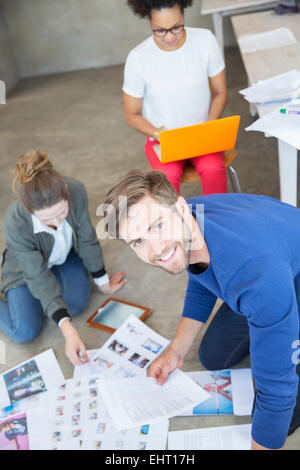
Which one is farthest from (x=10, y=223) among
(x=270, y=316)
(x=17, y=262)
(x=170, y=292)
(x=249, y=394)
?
(x=270, y=316)

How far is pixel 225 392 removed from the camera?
164cm

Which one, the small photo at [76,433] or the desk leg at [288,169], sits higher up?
the desk leg at [288,169]

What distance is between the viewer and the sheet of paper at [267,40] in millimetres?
2480

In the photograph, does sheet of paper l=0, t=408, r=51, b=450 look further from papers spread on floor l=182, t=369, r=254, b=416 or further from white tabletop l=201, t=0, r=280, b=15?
white tabletop l=201, t=0, r=280, b=15

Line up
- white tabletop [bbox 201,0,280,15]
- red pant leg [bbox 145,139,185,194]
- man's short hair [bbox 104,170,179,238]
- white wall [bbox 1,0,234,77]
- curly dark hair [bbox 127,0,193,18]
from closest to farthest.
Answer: man's short hair [bbox 104,170,179,238], curly dark hair [bbox 127,0,193,18], red pant leg [bbox 145,139,185,194], white tabletop [bbox 201,0,280,15], white wall [bbox 1,0,234,77]

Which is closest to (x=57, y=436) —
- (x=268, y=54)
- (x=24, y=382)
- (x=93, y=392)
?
(x=93, y=392)

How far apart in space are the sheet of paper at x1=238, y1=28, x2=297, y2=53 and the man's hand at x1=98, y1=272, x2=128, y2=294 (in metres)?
1.33

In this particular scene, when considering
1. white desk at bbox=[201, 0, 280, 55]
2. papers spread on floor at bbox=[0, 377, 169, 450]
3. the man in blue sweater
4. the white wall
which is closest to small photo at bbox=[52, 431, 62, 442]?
papers spread on floor at bbox=[0, 377, 169, 450]

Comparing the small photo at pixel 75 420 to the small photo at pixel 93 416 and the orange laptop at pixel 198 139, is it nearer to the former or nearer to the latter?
the small photo at pixel 93 416

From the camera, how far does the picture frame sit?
2055 millimetres

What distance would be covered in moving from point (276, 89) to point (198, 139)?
377 millimetres

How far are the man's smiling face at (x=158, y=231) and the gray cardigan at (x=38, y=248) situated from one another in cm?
88

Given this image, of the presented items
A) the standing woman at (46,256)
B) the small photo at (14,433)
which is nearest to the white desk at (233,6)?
the standing woman at (46,256)

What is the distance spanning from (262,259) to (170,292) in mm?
1232
